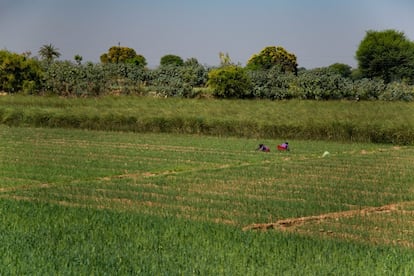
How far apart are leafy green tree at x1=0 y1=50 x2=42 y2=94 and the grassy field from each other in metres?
19.0

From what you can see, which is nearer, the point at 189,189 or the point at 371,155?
the point at 189,189

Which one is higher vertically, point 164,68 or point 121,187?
point 164,68

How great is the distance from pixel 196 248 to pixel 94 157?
29.8ft

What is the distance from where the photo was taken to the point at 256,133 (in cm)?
2095

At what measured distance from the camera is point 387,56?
4194 cm

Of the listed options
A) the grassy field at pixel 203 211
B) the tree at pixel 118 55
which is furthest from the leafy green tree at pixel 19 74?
the tree at pixel 118 55

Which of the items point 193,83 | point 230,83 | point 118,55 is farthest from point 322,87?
point 118,55

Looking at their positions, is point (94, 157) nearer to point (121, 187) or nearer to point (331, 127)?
point (121, 187)

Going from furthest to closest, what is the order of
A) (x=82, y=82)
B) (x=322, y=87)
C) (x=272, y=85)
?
(x=82, y=82) < (x=272, y=85) < (x=322, y=87)

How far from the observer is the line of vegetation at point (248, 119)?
20.0m

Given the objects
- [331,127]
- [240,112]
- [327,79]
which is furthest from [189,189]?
[327,79]

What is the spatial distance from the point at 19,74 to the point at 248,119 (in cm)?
1831

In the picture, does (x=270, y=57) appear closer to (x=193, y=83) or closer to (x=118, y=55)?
(x=118, y=55)

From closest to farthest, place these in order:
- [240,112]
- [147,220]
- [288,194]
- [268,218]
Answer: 1. [147,220]
2. [268,218]
3. [288,194]
4. [240,112]
